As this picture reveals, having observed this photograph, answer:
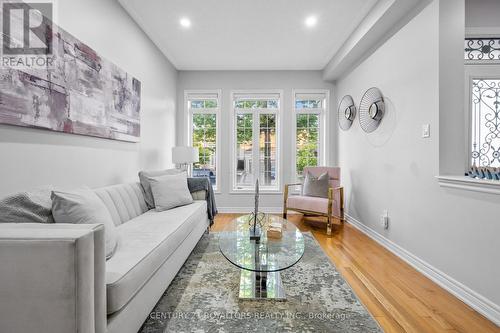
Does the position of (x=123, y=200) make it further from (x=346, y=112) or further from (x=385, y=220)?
(x=346, y=112)

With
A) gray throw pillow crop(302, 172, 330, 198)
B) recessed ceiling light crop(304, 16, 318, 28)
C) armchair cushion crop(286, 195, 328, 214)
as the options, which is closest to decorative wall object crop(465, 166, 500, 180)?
armchair cushion crop(286, 195, 328, 214)

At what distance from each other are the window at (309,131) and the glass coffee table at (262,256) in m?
2.70

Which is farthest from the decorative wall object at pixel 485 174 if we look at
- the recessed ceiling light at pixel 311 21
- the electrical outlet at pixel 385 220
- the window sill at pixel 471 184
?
the recessed ceiling light at pixel 311 21

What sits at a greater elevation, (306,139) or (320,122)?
(320,122)

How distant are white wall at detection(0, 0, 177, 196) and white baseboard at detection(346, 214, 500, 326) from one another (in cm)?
312

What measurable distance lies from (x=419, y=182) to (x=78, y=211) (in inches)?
110

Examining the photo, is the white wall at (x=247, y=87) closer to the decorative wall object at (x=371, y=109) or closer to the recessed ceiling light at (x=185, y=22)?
the decorative wall object at (x=371, y=109)

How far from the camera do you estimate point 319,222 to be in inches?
155

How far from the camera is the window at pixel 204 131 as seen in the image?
15.5ft

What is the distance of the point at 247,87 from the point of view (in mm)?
4625

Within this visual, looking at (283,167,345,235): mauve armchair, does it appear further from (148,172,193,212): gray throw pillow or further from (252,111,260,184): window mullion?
(148,172,193,212): gray throw pillow

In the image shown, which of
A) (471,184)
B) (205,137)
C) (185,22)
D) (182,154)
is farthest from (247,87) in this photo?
(471,184)

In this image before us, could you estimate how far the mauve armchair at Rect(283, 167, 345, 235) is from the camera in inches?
134

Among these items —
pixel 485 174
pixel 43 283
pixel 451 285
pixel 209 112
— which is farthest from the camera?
pixel 209 112
